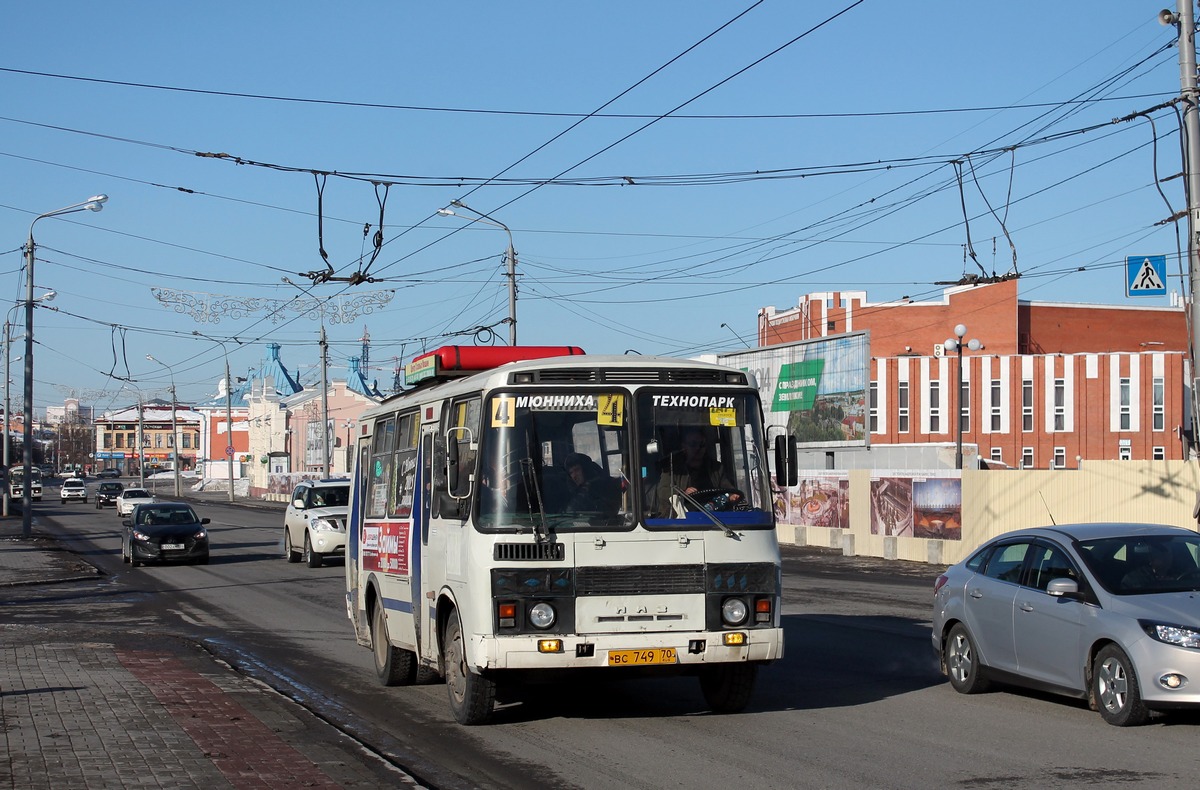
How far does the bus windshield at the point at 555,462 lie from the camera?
9.30 metres

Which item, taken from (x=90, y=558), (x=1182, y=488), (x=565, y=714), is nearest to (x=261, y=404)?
(x=90, y=558)

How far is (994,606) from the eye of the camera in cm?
1073

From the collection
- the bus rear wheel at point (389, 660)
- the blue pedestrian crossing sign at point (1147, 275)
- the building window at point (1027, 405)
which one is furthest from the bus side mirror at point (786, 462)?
the building window at point (1027, 405)

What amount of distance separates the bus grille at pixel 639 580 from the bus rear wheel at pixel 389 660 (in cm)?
335

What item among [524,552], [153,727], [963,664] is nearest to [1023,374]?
[963,664]

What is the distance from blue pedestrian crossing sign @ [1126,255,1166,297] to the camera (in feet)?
66.4

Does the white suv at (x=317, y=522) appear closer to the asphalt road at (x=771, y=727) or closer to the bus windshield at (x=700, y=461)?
the asphalt road at (x=771, y=727)

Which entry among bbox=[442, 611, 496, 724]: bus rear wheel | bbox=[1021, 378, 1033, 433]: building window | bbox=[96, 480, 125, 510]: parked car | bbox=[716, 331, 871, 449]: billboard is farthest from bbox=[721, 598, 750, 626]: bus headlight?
bbox=[96, 480, 125, 510]: parked car

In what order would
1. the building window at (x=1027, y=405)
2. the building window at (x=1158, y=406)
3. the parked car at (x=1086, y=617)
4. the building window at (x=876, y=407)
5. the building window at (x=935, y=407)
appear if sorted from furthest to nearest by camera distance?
the building window at (x=876, y=407) → the building window at (x=935, y=407) → the building window at (x=1027, y=405) → the building window at (x=1158, y=406) → the parked car at (x=1086, y=617)

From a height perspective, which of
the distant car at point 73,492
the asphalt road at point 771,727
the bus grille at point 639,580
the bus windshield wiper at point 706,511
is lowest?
the distant car at point 73,492

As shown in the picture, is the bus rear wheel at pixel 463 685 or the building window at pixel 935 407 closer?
the bus rear wheel at pixel 463 685

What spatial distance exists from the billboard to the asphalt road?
2404 cm

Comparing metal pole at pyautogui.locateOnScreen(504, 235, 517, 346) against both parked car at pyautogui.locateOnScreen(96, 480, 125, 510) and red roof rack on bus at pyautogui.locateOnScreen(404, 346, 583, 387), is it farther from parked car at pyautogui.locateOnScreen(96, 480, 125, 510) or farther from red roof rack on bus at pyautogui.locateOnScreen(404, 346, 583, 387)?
parked car at pyautogui.locateOnScreen(96, 480, 125, 510)

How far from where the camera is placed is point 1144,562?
9781 mm
